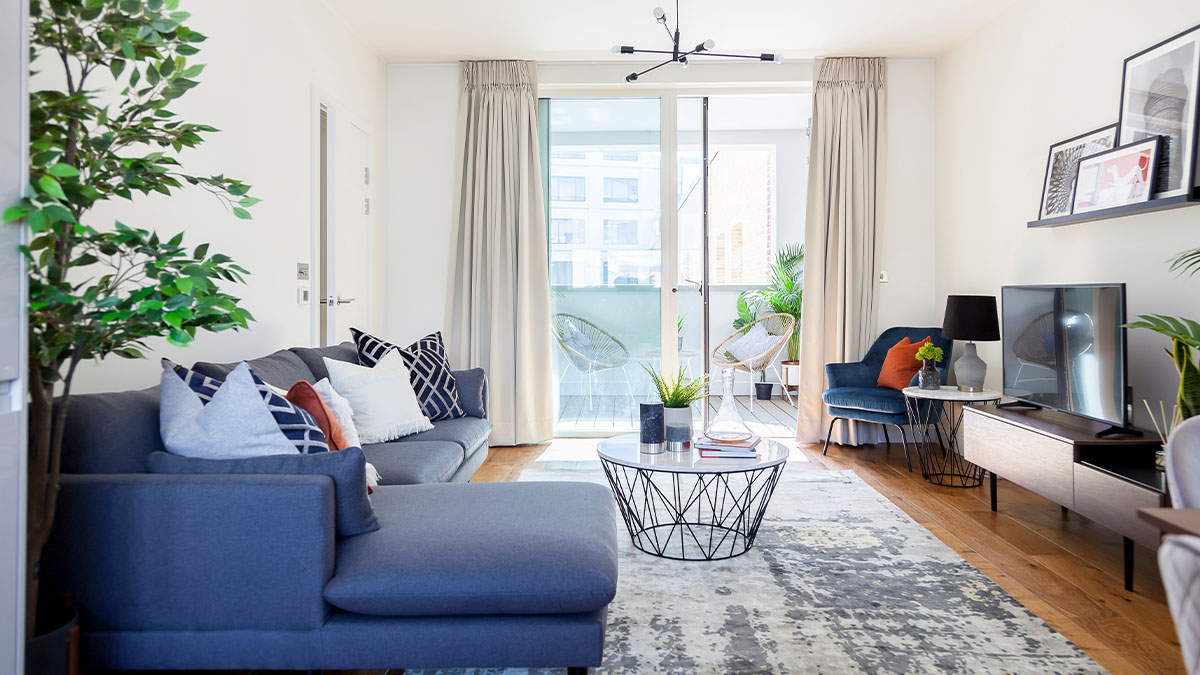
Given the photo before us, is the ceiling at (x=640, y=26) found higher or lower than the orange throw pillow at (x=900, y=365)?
higher

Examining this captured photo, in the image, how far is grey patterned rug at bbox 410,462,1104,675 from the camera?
2.07 m

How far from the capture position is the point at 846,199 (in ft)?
17.2

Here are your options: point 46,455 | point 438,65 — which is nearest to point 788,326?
point 438,65

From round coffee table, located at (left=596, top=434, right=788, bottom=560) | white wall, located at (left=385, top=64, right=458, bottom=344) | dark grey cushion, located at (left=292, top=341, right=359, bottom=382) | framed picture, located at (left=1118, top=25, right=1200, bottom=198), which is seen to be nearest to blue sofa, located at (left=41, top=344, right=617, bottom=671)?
round coffee table, located at (left=596, top=434, right=788, bottom=560)

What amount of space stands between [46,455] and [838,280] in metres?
4.69

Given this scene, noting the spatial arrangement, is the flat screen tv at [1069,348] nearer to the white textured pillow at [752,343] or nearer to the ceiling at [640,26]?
the ceiling at [640,26]

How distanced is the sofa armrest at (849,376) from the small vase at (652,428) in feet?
7.88

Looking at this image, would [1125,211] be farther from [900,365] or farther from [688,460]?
[688,460]

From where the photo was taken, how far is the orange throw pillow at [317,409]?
232 centimetres

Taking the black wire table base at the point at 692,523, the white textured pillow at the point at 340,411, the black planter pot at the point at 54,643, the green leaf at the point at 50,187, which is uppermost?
the green leaf at the point at 50,187

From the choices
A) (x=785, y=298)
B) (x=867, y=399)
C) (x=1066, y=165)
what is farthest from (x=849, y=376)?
(x=785, y=298)

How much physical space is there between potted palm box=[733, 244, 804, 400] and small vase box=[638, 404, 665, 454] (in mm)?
4514

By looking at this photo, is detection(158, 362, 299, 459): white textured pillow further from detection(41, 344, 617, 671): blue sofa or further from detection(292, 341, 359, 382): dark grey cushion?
detection(292, 341, 359, 382): dark grey cushion

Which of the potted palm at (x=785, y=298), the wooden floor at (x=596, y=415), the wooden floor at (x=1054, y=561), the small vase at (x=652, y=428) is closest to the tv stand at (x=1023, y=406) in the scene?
the wooden floor at (x=1054, y=561)
